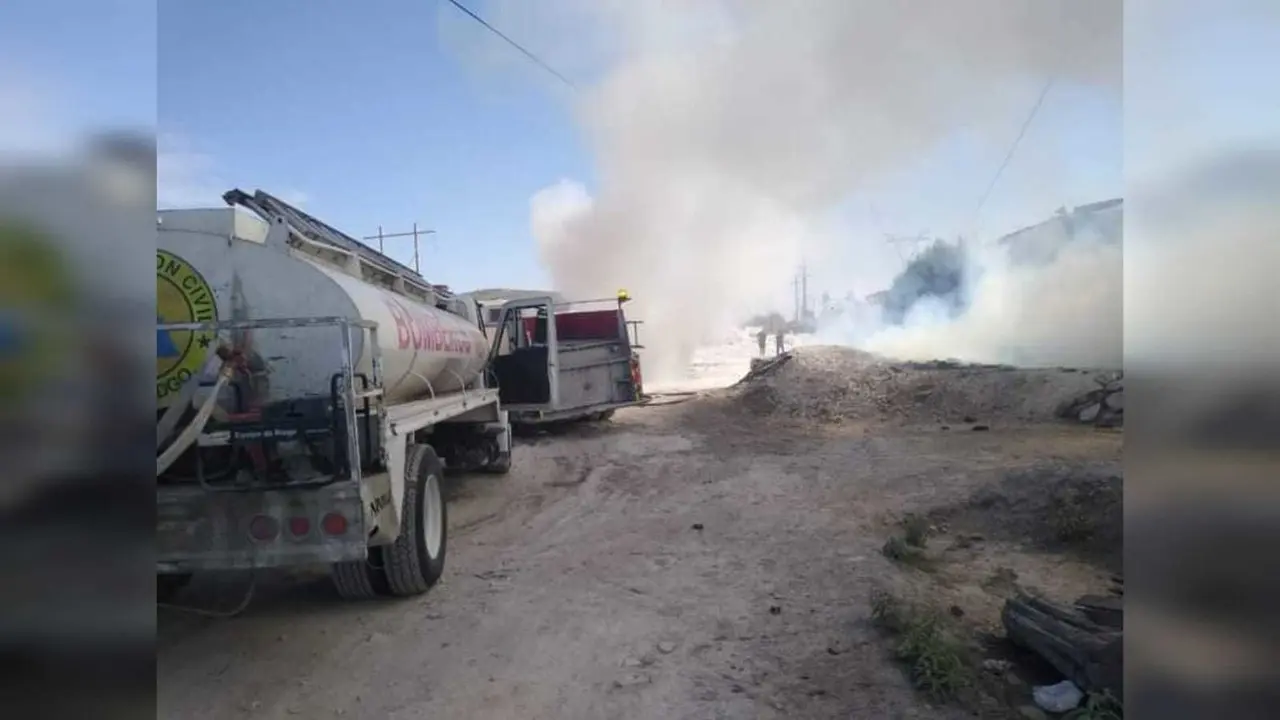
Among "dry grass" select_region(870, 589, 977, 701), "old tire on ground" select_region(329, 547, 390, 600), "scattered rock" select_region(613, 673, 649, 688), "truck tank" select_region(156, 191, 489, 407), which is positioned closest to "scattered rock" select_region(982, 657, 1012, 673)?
"dry grass" select_region(870, 589, 977, 701)

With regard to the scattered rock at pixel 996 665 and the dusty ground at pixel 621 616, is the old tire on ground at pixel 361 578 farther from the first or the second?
the scattered rock at pixel 996 665

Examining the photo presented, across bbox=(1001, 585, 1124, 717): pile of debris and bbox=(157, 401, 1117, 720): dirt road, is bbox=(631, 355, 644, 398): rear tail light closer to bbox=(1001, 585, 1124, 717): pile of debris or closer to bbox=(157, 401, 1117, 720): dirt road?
bbox=(157, 401, 1117, 720): dirt road

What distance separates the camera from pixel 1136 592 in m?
1.06

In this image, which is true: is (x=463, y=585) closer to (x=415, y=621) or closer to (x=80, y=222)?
(x=415, y=621)

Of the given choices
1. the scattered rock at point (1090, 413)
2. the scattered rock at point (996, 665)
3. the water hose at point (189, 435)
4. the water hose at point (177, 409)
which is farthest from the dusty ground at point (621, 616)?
the scattered rock at point (1090, 413)

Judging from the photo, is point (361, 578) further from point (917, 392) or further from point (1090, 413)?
point (917, 392)

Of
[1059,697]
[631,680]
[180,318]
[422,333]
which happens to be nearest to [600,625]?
[631,680]

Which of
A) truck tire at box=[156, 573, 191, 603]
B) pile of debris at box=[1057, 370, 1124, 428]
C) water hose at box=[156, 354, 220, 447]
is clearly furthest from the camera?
pile of debris at box=[1057, 370, 1124, 428]

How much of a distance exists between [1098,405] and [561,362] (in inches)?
363

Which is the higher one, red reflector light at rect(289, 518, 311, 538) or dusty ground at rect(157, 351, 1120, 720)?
red reflector light at rect(289, 518, 311, 538)

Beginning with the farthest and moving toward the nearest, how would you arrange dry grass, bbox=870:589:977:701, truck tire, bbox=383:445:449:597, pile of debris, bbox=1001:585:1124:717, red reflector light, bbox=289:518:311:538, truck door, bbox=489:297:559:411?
1. truck door, bbox=489:297:559:411
2. truck tire, bbox=383:445:449:597
3. red reflector light, bbox=289:518:311:538
4. dry grass, bbox=870:589:977:701
5. pile of debris, bbox=1001:585:1124:717

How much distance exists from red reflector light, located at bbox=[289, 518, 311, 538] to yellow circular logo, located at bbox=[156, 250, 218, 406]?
0.96 m

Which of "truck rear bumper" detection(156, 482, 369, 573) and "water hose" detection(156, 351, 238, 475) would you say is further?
"truck rear bumper" detection(156, 482, 369, 573)

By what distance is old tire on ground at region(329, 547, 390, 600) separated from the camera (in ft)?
15.0
